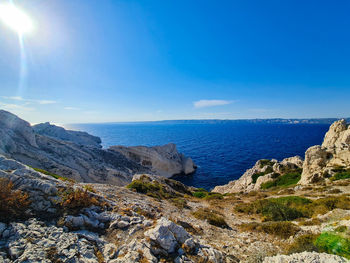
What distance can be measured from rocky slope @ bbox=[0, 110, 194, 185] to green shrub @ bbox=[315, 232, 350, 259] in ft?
127

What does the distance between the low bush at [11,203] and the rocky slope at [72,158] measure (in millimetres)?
32451

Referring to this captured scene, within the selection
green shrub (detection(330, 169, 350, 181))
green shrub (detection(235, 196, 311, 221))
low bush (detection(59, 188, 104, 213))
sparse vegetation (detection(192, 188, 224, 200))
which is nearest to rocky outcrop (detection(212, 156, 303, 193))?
sparse vegetation (detection(192, 188, 224, 200))

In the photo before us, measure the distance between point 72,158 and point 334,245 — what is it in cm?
4808

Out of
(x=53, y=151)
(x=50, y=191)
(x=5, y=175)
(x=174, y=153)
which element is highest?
(x=5, y=175)

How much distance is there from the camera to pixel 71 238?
4.50 m

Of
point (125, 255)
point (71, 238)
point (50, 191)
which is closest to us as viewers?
point (125, 255)

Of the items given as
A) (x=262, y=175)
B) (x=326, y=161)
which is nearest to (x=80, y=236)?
(x=326, y=161)

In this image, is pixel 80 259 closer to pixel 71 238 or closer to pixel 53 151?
pixel 71 238

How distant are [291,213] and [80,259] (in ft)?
41.0

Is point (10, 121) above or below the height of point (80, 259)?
above

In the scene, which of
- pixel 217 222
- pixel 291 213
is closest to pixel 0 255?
pixel 217 222

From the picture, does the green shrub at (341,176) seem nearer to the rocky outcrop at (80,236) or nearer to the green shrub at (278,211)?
the green shrub at (278,211)

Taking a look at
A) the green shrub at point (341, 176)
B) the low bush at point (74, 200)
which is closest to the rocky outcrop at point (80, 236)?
the low bush at point (74, 200)

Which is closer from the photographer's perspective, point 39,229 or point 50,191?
point 39,229
